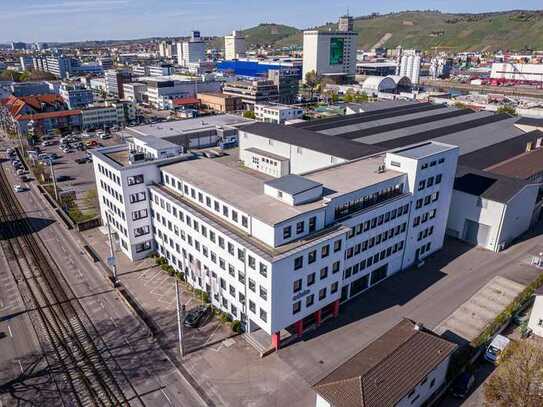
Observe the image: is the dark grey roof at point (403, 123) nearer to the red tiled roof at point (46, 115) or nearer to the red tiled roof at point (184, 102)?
the red tiled roof at point (46, 115)

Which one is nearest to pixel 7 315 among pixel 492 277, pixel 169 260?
pixel 169 260

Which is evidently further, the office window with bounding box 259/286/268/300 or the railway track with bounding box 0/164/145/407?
the office window with bounding box 259/286/268/300

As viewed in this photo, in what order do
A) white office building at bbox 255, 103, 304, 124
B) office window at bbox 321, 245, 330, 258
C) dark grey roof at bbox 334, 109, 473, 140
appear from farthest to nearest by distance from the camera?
white office building at bbox 255, 103, 304, 124
dark grey roof at bbox 334, 109, 473, 140
office window at bbox 321, 245, 330, 258

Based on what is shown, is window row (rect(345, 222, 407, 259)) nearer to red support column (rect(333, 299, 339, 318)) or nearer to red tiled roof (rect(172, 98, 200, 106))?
red support column (rect(333, 299, 339, 318))

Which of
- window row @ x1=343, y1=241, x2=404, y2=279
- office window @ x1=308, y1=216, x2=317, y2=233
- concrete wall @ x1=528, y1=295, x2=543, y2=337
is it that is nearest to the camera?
office window @ x1=308, y1=216, x2=317, y2=233

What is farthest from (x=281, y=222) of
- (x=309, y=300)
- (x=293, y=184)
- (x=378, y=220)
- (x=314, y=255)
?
(x=378, y=220)

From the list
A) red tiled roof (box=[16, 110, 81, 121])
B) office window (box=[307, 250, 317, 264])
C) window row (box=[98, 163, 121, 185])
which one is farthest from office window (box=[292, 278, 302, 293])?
red tiled roof (box=[16, 110, 81, 121])

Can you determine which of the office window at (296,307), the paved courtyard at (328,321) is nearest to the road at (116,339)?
the paved courtyard at (328,321)
